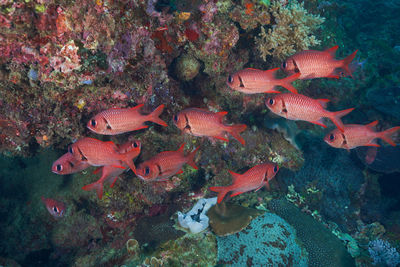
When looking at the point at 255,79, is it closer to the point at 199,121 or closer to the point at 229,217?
the point at 199,121

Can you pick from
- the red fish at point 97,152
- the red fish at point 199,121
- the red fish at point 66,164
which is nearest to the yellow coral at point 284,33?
the red fish at point 199,121

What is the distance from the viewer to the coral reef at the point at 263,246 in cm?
446

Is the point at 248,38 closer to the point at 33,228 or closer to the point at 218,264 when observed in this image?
the point at 218,264

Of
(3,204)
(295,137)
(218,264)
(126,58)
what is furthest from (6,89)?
(295,137)

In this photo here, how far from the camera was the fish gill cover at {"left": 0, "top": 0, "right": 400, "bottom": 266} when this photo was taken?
343cm

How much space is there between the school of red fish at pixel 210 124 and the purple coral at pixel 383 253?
3319 millimetres

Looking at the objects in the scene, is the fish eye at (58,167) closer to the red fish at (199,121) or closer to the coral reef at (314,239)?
the red fish at (199,121)

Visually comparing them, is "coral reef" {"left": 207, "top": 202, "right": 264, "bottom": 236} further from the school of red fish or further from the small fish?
the small fish

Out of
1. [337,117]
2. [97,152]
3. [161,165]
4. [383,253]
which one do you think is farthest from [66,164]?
[383,253]

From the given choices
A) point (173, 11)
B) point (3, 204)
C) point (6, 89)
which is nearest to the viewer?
point (6, 89)

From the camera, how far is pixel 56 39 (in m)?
3.29

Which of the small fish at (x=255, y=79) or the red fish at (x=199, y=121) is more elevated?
the small fish at (x=255, y=79)

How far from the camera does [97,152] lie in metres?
3.41

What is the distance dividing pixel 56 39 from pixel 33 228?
417cm
